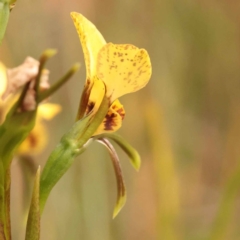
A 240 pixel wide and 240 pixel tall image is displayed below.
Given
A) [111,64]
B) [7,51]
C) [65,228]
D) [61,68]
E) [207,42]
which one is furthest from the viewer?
[207,42]

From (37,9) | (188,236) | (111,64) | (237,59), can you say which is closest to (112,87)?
(111,64)

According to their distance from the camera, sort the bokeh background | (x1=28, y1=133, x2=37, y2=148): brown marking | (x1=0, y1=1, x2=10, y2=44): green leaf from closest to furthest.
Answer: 1. (x1=0, y1=1, x2=10, y2=44): green leaf
2. (x1=28, y1=133, x2=37, y2=148): brown marking
3. the bokeh background

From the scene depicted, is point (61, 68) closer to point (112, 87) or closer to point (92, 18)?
point (92, 18)

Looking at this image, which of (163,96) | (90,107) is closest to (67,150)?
(90,107)

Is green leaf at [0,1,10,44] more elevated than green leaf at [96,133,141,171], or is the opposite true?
green leaf at [0,1,10,44]

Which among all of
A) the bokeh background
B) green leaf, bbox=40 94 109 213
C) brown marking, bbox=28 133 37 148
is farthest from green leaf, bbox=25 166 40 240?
the bokeh background

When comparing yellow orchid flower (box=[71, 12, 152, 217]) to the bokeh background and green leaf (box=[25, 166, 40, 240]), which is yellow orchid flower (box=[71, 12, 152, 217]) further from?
the bokeh background

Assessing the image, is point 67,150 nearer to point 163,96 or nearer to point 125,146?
point 125,146

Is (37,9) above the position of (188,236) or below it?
above

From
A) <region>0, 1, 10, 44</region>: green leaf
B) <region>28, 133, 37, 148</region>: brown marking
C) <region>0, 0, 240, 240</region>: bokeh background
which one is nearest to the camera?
<region>0, 1, 10, 44</region>: green leaf
